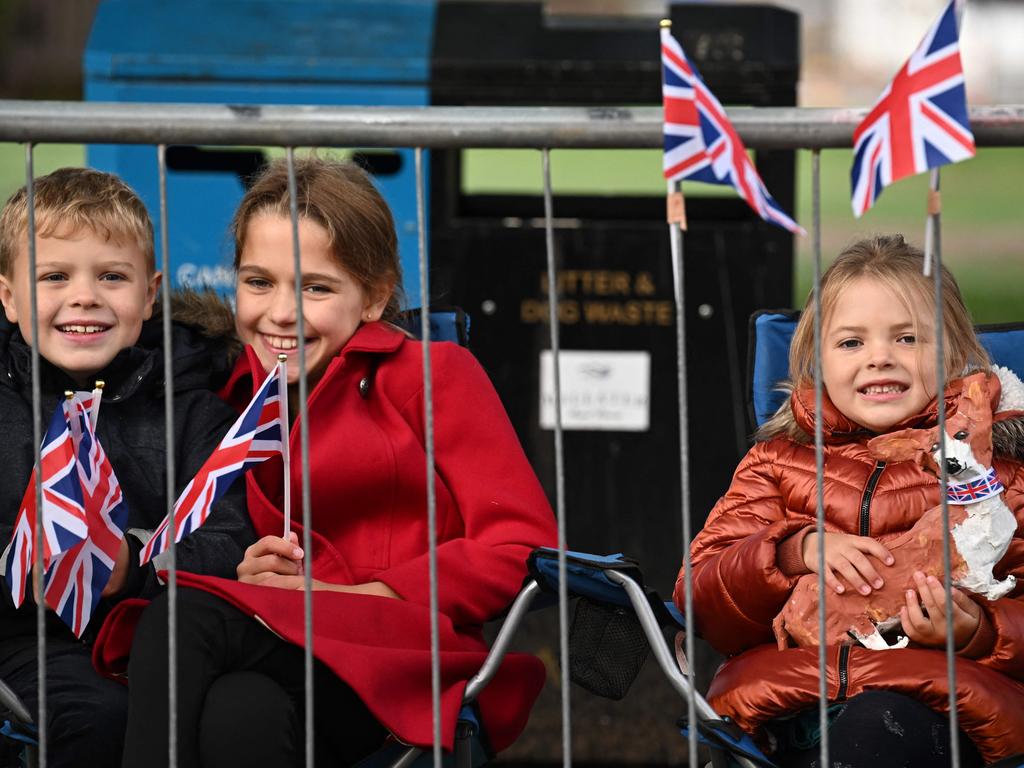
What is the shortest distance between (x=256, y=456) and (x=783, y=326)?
4.11 feet

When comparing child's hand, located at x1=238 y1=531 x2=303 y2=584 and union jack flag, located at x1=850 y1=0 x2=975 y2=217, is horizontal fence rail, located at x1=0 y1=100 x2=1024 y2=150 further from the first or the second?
child's hand, located at x1=238 y1=531 x2=303 y2=584

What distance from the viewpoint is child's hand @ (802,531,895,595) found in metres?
2.63

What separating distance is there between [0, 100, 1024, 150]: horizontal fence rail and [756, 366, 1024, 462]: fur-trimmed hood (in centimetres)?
61

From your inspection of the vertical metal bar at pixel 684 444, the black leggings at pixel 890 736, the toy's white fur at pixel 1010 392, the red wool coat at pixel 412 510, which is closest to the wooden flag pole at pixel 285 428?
the red wool coat at pixel 412 510

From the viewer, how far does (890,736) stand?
2.46 meters

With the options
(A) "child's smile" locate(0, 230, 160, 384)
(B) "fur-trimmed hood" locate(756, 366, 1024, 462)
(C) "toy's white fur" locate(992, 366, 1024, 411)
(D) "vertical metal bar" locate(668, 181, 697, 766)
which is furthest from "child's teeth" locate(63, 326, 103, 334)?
(C) "toy's white fur" locate(992, 366, 1024, 411)

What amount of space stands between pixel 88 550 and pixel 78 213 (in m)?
0.67

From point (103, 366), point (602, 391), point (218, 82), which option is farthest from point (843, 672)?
point (218, 82)

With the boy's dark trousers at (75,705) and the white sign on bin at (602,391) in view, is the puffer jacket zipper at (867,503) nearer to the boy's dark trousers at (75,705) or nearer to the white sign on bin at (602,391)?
the boy's dark trousers at (75,705)

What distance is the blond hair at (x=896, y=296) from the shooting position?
286 cm

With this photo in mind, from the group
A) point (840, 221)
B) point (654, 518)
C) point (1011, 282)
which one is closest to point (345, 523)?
point (654, 518)

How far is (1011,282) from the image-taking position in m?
6.03

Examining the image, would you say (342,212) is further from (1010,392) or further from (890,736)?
(890,736)

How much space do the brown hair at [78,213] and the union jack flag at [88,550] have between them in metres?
0.43
